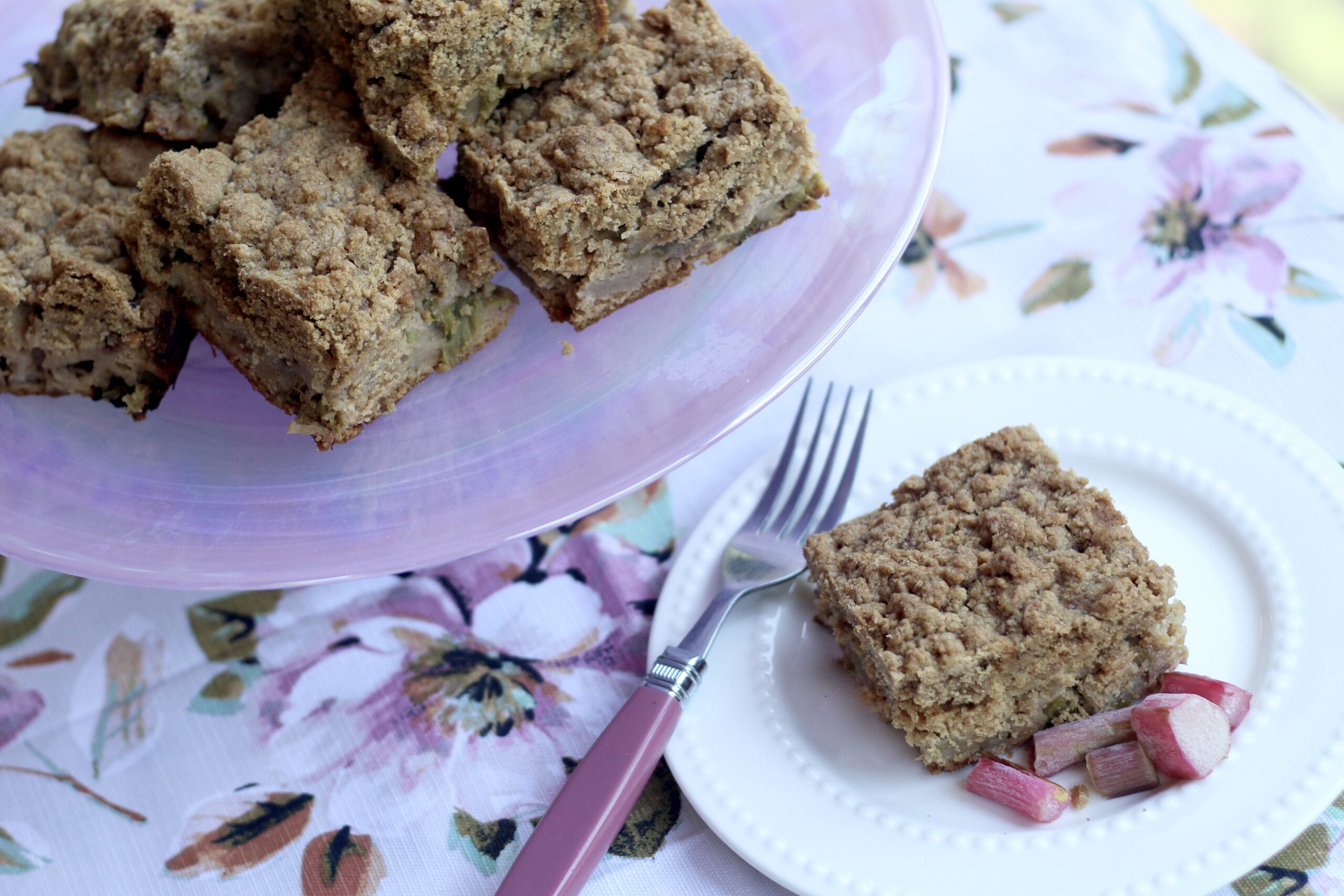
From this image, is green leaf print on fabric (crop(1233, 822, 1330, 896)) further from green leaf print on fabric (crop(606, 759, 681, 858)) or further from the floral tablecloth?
green leaf print on fabric (crop(606, 759, 681, 858))

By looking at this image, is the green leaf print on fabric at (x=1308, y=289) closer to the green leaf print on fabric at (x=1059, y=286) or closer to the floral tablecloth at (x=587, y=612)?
the floral tablecloth at (x=587, y=612)

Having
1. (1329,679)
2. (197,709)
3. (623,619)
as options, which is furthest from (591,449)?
(1329,679)

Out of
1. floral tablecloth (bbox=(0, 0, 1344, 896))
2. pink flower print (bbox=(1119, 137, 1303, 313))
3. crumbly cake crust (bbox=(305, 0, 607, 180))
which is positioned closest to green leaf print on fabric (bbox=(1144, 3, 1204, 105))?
floral tablecloth (bbox=(0, 0, 1344, 896))

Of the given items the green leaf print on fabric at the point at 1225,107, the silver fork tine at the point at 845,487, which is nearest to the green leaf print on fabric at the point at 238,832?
the silver fork tine at the point at 845,487

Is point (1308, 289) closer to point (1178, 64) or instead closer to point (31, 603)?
point (1178, 64)

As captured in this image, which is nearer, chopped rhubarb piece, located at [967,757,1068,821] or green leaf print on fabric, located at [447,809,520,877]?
chopped rhubarb piece, located at [967,757,1068,821]

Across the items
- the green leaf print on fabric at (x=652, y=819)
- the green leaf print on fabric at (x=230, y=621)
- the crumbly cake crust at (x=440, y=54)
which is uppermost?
the crumbly cake crust at (x=440, y=54)

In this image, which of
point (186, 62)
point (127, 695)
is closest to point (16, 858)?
point (127, 695)
